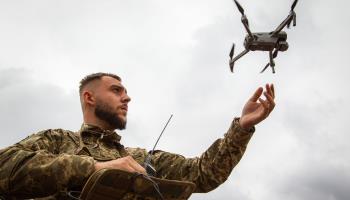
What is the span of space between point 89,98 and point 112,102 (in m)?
0.61

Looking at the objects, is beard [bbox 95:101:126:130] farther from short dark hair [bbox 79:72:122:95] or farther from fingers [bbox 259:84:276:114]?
fingers [bbox 259:84:276:114]

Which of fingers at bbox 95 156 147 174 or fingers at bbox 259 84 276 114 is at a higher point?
fingers at bbox 95 156 147 174

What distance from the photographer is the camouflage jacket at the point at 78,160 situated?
4.26 meters

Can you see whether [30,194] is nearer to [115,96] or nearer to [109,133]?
[109,133]

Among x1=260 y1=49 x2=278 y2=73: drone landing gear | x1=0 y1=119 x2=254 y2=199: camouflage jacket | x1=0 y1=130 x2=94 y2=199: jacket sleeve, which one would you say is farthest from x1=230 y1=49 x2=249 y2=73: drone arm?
x1=0 y1=130 x2=94 y2=199: jacket sleeve

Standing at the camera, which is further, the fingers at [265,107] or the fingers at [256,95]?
the fingers at [256,95]

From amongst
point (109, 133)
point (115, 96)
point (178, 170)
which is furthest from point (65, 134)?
point (178, 170)

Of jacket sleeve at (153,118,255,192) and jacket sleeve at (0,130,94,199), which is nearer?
jacket sleeve at (0,130,94,199)

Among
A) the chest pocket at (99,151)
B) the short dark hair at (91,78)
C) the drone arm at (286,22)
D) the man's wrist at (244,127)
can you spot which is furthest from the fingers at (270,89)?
the drone arm at (286,22)

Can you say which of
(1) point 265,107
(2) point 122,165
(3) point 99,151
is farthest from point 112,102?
(2) point 122,165

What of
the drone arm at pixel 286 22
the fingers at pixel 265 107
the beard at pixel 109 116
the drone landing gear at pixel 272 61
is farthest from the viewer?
the drone arm at pixel 286 22

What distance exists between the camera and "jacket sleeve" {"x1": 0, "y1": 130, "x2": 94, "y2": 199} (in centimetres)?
425

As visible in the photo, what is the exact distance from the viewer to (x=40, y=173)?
424 centimetres

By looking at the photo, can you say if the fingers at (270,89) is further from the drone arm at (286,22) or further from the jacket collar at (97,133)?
the drone arm at (286,22)
